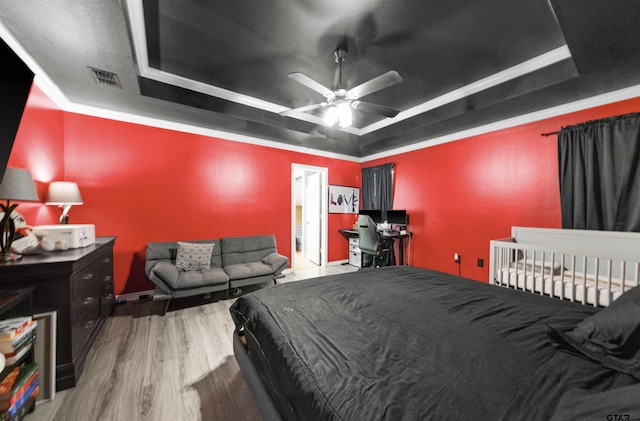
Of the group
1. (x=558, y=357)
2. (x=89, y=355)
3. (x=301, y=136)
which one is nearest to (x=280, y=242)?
(x=301, y=136)

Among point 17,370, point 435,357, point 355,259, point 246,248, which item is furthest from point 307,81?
point 355,259

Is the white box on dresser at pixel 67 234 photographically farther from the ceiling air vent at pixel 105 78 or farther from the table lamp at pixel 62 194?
the ceiling air vent at pixel 105 78

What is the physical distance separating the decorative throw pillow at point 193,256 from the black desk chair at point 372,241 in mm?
2511

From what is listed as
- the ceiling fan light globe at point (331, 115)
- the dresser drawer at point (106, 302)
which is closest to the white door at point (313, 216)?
the ceiling fan light globe at point (331, 115)

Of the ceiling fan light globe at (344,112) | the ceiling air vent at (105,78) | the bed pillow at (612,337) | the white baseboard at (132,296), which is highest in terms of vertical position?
the ceiling air vent at (105,78)

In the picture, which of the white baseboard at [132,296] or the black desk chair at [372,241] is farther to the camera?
the black desk chair at [372,241]

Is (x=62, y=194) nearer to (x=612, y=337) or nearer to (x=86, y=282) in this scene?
(x=86, y=282)

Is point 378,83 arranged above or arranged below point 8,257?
above

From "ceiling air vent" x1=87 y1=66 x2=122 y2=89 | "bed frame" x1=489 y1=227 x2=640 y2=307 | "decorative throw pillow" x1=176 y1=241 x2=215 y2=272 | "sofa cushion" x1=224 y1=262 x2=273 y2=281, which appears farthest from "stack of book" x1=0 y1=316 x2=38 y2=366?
"bed frame" x1=489 y1=227 x2=640 y2=307

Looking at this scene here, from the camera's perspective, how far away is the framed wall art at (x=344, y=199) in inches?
203

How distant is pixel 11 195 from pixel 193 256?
6.16 feet

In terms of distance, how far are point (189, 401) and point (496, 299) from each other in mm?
2150

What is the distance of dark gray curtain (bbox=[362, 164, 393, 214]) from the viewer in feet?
15.8

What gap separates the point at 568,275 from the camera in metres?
2.37
